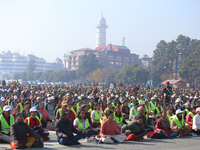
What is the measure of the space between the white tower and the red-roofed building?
4446cm

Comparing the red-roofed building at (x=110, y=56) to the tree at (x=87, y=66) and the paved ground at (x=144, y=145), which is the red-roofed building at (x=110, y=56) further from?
the paved ground at (x=144, y=145)

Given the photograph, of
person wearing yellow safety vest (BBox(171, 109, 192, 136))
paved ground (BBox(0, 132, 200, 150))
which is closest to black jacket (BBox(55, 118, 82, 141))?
paved ground (BBox(0, 132, 200, 150))

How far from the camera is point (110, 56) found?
11581 centimetres

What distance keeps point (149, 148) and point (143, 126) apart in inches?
58.3

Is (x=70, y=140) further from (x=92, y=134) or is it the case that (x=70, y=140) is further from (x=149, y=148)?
(x=149, y=148)

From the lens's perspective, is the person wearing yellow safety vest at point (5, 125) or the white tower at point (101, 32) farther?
the white tower at point (101, 32)

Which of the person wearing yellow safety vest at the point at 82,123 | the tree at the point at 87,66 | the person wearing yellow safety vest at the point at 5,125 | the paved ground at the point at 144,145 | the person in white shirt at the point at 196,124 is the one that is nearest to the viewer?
the paved ground at the point at 144,145

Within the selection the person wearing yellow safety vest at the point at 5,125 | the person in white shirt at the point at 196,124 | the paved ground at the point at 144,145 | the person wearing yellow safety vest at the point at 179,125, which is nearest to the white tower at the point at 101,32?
the person in white shirt at the point at 196,124

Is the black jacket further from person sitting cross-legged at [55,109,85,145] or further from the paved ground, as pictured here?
the paved ground

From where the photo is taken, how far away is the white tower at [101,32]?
16988 cm

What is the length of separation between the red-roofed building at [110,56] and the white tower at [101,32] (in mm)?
44462

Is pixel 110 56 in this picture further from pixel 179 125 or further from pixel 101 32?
pixel 179 125

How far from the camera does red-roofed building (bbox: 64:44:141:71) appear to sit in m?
115

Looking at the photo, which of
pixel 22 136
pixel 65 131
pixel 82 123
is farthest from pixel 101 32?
pixel 22 136
